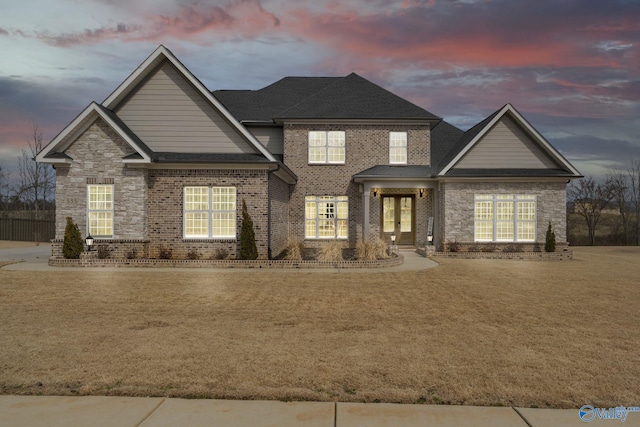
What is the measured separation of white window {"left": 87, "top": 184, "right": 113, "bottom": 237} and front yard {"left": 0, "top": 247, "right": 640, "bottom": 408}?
15.3ft

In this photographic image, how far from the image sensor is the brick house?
56.7 feet

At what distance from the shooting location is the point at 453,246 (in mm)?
21250

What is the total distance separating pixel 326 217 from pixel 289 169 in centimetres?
337

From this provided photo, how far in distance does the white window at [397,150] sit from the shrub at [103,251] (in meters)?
13.9

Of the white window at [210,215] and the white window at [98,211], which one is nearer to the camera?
the white window at [98,211]

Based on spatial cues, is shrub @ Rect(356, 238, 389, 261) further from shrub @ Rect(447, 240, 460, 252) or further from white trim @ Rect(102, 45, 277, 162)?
white trim @ Rect(102, 45, 277, 162)

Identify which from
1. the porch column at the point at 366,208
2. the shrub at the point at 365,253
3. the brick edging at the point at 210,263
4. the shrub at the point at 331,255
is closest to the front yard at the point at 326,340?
the brick edging at the point at 210,263

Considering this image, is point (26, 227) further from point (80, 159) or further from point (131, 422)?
point (131, 422)

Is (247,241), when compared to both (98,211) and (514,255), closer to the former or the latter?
(98,211)

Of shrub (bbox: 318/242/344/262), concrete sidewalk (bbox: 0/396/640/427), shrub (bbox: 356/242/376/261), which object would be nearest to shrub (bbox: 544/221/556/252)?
shrub (bbox: 356/242/376/261)

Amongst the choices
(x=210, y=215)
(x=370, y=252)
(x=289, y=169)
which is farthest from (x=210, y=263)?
(x=289, y=169)

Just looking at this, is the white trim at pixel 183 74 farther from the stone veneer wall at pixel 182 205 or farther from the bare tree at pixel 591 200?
the bare tree at pixel 591 200

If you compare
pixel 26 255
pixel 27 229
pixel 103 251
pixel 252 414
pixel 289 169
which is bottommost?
pixel 26 255

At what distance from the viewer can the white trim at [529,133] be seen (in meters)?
21.0
